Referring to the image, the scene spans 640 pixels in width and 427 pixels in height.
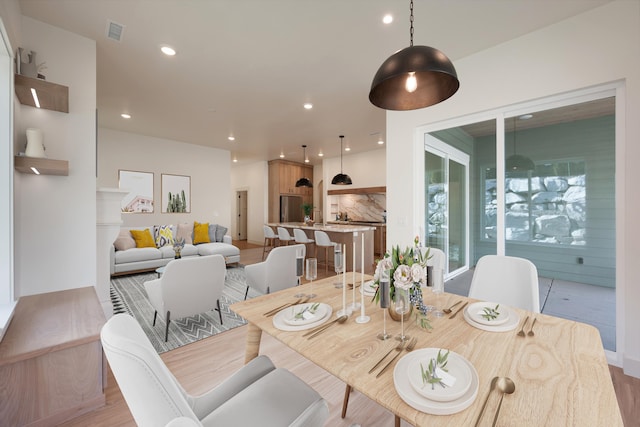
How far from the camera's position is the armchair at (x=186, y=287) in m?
2.41

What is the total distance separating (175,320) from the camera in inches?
119

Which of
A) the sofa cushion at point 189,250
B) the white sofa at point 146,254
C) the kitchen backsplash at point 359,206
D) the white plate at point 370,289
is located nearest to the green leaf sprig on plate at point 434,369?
the white plate at point 370,289

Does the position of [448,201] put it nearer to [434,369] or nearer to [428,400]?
[434,369]

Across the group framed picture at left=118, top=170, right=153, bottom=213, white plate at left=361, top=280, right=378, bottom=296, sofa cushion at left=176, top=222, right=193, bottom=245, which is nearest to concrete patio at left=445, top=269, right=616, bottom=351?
white plate at left=361, top=280, right=378, bottom=296

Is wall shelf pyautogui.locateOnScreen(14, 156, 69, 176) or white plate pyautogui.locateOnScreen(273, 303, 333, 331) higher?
wall shelf pyautogui.locateOnScreen(14, 156, 69, 176)

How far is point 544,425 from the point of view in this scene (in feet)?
2.24

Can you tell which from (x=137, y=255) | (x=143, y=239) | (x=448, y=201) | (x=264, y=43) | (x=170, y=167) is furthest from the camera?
(x=170, y=167)

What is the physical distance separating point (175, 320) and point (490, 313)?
309 centimetres

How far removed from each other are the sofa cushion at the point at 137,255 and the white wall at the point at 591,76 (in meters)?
5.39

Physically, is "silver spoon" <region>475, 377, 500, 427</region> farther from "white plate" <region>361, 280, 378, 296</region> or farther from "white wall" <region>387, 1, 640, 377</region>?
"white wall" <region>387, 1, 640, 377</region>

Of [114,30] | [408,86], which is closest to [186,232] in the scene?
[114,30]

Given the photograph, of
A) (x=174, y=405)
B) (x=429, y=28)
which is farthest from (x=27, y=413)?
(x=429, y=28)

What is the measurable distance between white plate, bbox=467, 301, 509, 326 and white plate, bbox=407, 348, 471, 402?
1.25ft

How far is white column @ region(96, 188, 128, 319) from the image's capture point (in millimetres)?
2867
